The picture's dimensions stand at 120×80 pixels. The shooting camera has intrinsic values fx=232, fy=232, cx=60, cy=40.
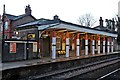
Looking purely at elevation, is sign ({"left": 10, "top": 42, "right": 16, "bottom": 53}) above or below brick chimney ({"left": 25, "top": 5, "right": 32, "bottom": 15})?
below

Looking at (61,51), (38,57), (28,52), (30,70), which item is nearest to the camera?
(30,70)

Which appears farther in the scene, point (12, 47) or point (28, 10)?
point (28, 10)

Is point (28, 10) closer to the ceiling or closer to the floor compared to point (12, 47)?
closer to the ceiling

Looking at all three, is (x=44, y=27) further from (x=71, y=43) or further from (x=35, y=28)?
(x=71, y=43)

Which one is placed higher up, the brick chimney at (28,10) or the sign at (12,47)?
the brick chimney at (28,10)

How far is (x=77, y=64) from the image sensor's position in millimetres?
22719

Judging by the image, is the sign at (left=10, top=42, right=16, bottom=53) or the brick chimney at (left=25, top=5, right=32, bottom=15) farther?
the brick chimney at (left=25, top=5, right=32, bottom=15)

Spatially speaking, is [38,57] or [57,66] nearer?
[57,66]

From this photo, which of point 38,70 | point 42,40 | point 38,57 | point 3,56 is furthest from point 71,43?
point 38,70

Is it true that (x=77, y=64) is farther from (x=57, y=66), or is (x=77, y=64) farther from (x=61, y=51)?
(x=61, y=51)

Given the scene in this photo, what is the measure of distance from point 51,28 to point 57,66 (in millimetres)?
7664

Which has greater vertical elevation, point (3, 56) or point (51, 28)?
point (51, 28)

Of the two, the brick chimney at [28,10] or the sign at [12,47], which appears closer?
the sign at [12,47]

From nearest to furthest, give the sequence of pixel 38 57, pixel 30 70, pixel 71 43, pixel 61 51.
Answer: pixel 30 70
pixel 38 57
pixel 61 51
pixel 71 43
